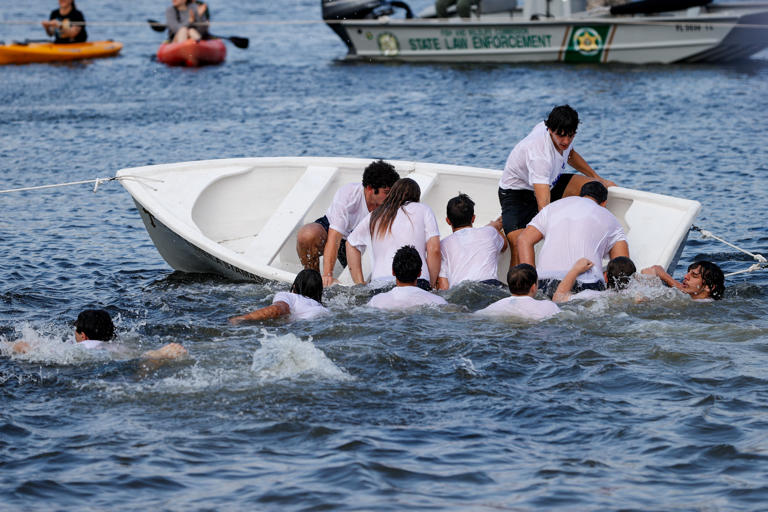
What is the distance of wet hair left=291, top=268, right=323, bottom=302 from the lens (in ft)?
26.2

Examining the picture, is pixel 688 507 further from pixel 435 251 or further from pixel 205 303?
pixel 205 303

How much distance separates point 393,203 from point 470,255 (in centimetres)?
76

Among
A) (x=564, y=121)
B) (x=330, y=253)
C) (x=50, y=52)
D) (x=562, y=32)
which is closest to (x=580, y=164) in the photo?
(x=564, y=121)

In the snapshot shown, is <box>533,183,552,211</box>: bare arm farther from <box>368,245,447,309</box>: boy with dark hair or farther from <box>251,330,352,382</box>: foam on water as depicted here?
<box>251,330,352,382</box>: foam on water

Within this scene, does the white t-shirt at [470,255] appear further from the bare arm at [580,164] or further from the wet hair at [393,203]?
the bare arm at [580,164]

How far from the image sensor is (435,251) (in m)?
8.50

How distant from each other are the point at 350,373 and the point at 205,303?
8.11 ft

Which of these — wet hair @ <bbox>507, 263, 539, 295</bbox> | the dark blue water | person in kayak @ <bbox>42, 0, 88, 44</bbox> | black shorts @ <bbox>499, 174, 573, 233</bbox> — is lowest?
the dark blue water

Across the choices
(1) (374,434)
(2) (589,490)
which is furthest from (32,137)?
(2) (589,490)

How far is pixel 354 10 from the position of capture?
25.2 m

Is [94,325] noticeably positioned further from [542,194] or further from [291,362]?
[542,194]

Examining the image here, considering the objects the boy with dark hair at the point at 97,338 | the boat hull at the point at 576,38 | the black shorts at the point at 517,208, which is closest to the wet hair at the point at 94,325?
the boy with dark hair at the point at 97,338

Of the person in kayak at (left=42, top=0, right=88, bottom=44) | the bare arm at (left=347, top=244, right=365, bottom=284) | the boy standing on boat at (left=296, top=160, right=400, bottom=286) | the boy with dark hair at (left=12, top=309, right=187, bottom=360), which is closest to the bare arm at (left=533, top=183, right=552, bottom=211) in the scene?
the boy standing on boat at (left=296, top=160, right=400, bottom=286)

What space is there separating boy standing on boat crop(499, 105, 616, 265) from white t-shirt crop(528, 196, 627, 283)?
0.34 metres
